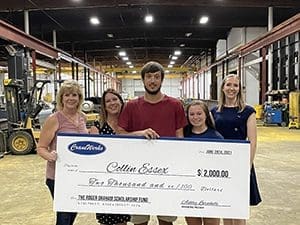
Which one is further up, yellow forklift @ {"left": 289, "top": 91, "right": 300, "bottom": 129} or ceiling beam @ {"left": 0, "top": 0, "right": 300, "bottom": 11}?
ceiling beam @ {"left": 0, "top": 0, "right": 300, "bottom": 11}

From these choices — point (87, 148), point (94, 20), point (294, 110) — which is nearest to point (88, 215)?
point (87, 148)

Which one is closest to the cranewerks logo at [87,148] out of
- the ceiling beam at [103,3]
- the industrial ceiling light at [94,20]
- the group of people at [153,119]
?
the group of people at [153,119]

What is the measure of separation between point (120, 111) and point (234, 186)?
91cm

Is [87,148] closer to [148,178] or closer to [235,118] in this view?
[148,178]

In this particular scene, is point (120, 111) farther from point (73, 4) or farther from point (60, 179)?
point (73, 4)

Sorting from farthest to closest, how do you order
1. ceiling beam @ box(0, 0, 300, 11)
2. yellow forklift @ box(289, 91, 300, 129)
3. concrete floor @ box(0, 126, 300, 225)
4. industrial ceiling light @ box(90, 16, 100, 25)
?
1. industrial ceiling light @ box(90, 16, 100, 25)
2. yellow forklift @ box(289, 91, 300, 129)
3. ceiling beam @ box(0, 0, 300, 11)
4. concrete floor @ box(0, 126, 300, 225)

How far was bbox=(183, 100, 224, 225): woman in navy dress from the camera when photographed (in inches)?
98.0

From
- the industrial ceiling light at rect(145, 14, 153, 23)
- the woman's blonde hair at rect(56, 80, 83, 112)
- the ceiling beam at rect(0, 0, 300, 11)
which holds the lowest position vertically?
the woman's blonde hair at rect(56, 80, 83, 112)

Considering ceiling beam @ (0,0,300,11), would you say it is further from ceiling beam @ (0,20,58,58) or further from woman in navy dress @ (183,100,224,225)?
woman in navy dress @ (183,100,224,225)

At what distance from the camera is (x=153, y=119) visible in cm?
244

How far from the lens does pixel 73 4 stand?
1262 centimetres

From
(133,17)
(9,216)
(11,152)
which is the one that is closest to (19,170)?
(11,152)

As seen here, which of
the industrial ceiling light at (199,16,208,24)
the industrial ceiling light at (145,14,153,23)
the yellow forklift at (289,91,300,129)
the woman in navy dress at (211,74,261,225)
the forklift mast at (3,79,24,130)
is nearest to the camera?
the woman in navy dress at (211,74,261,225)

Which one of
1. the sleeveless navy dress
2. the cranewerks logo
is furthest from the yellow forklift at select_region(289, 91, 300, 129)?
the cranewerks logo
